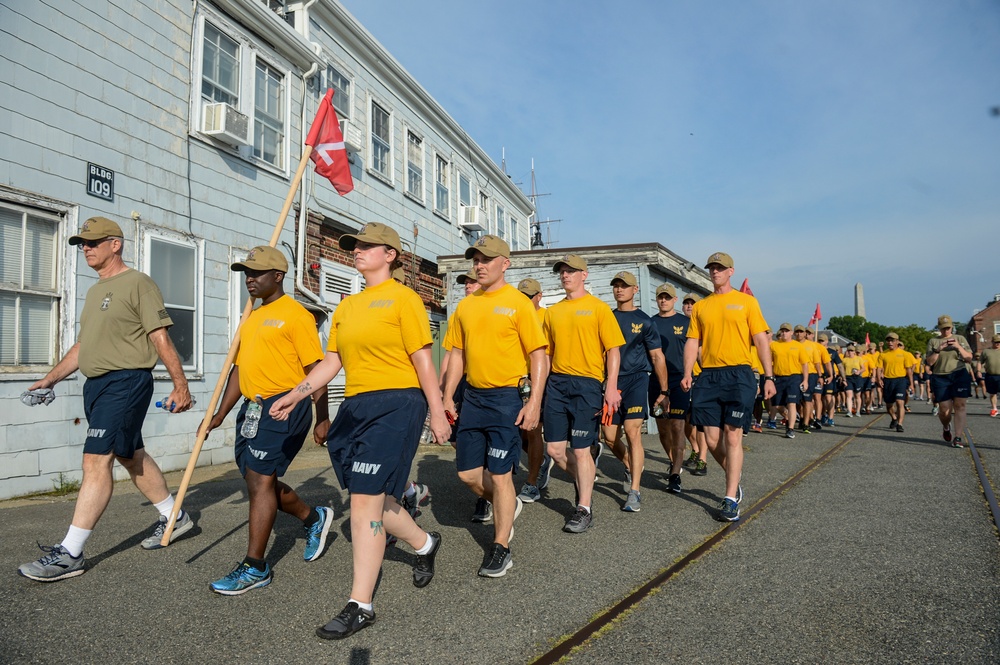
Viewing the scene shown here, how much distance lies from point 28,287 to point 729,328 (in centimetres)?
718

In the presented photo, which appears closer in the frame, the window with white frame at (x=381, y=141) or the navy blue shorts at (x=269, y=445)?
the navy blue shorts at (x=269, y=445)

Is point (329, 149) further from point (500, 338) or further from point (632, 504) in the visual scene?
point (632, 504)

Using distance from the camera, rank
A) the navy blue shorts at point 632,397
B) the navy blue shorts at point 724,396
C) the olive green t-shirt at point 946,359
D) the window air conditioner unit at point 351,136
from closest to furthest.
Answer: the navy blue shorts at point 724,396, the navy blue shorts at point 632,397, the olive green t-shirt at point 946,359, the window air conditioner unit at point 351,136

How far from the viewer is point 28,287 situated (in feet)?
24.3

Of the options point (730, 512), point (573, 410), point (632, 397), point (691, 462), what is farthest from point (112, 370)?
point (691, 462)

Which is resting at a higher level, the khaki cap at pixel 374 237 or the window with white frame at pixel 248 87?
the window with white frame at pixel 248 87

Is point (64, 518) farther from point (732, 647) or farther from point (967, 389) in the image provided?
point (967, 389)

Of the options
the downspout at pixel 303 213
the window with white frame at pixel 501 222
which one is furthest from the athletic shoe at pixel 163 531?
the window with white frame at pixel 501 222

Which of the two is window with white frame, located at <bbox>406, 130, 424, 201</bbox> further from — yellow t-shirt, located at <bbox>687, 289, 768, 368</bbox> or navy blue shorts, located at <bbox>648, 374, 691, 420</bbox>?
yellow t-shirt, located at <bbox>687, 289, 768, 368</bbox>

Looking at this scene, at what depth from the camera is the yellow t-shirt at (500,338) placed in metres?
4.50

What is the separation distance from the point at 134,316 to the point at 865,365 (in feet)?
64.1

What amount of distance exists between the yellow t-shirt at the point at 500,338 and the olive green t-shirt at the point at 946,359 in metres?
8.91

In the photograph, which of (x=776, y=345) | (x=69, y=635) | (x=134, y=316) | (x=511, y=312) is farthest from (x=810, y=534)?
(x=776, y=345)

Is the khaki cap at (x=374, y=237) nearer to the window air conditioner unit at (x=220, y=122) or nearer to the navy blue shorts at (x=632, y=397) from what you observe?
the navy blue shorts at (x=632, y=397)
